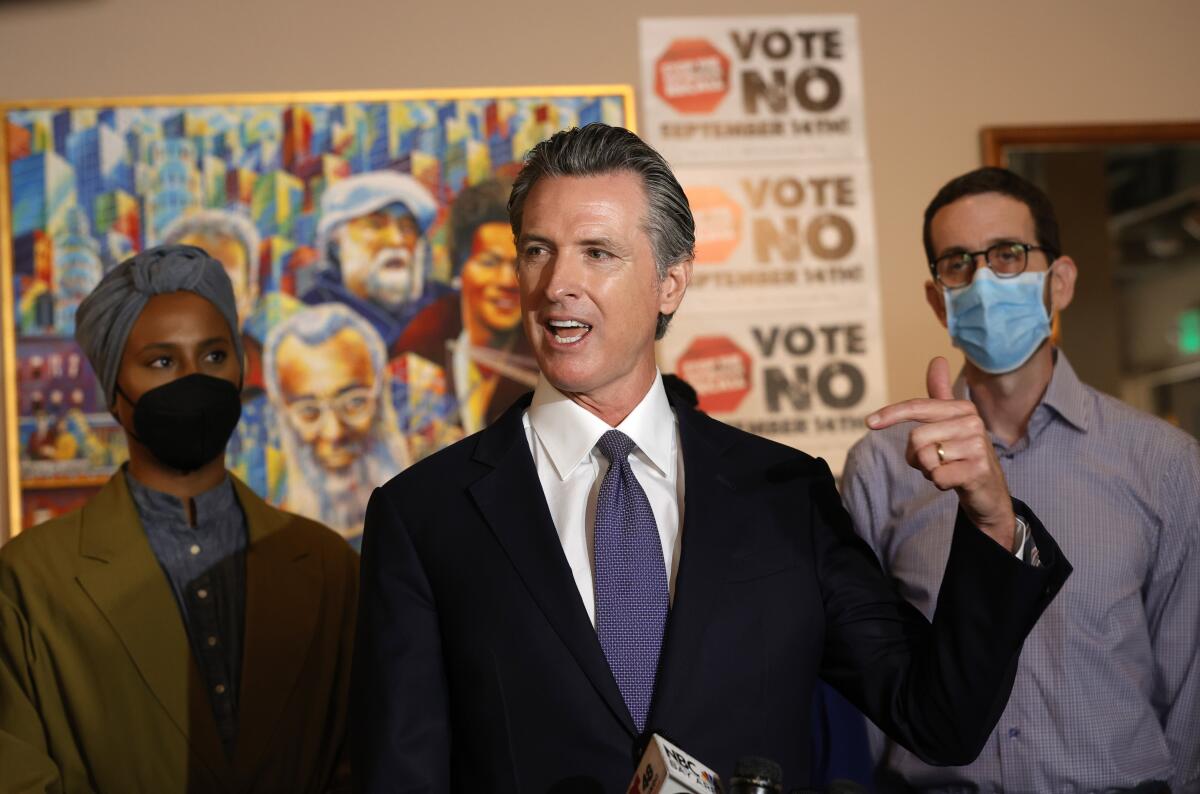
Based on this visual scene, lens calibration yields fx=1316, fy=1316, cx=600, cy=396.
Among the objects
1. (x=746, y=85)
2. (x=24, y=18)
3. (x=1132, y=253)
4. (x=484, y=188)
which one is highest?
(x=24, y=18)

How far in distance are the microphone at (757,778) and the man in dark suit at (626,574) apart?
51cm

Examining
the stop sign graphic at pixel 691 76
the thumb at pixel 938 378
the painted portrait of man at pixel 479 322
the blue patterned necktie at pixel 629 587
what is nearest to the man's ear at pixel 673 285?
the blue patterned necktie at pixel 629 587

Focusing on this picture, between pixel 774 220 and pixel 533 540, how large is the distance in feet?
6.79

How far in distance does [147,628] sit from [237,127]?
1.60 metres

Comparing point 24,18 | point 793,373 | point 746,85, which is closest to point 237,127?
point 24,18

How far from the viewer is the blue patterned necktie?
171 centimetres

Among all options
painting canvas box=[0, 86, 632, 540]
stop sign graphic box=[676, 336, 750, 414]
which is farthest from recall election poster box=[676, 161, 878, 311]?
painting canvas box=[0, 86, 632, 540]

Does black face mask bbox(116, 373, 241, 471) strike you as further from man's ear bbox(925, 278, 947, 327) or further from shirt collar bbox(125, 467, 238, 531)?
man's ear bbox(925, 278, 947, 327)

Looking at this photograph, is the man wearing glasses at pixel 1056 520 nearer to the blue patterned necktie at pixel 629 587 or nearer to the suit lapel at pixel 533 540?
the blue patterned necktie at pixel 629 587

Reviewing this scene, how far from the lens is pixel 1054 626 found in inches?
92.1

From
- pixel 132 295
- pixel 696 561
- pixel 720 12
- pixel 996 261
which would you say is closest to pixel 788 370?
pixel 720 12

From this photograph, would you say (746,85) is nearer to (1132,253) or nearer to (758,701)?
(1132,253)

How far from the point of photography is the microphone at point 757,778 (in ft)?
3.73

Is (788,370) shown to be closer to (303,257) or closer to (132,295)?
(303,257)
